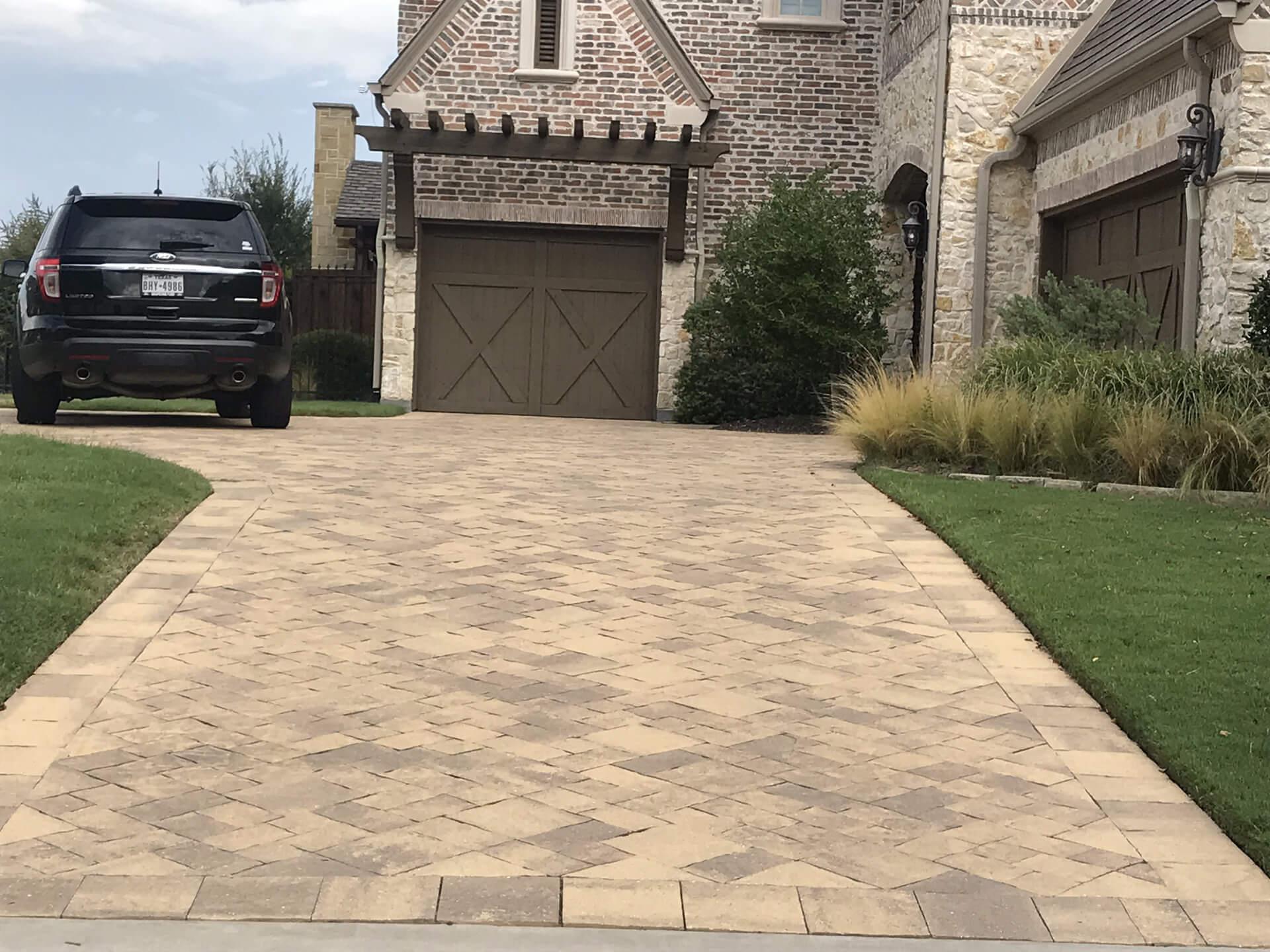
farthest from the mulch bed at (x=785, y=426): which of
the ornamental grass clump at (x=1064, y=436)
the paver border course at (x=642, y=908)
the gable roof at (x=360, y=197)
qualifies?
the paver border course at (x=642, y=908)

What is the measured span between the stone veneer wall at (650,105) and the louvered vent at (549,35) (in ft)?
0.90

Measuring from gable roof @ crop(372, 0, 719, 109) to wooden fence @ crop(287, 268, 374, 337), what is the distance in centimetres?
535

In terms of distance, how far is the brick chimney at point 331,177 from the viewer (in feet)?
109

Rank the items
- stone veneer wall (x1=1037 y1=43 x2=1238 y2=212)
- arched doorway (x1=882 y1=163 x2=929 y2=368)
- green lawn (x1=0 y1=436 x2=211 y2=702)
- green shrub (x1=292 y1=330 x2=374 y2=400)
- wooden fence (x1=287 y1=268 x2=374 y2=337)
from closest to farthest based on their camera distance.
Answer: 1. green lawn (x1=0 y1=436 x2=211 y2=702)
2. stone veneer wall (x1=1037 y1=43 x2=1238 y2=212)
3. arched doorway (x1=882 y1=163 x2=929 y2=368)
4. green shrub (x1=292 y1=330 x2=374 y2=400)
5. wooden fence (x1=287 y1=268 x2=374 y2=337)

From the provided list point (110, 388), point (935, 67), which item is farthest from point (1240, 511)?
point (935, 67)

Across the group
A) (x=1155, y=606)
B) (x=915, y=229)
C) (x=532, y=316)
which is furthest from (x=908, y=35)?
(x=1155, y=606)

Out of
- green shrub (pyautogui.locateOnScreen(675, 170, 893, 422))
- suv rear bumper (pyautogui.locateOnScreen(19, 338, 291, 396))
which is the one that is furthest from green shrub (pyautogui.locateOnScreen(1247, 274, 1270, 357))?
suv rear bumper (pyautogui.locateOnScreen(19, 338, 291, 396))

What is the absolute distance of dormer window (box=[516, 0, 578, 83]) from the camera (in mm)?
20000

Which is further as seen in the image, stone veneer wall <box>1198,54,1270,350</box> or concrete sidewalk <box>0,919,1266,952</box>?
stone veneer wall <box>1198,54,1270,350</box>

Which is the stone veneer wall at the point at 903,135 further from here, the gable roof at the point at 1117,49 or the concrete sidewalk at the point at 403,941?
the concrete sidewalk at the point at 403,941

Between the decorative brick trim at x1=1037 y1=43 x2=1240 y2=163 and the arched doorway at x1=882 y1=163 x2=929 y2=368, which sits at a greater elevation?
the decorative brick trim at x1=1037 y1=43 x2=1240 y2=163

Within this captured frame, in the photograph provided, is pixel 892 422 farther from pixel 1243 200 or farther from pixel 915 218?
pixel 915 218

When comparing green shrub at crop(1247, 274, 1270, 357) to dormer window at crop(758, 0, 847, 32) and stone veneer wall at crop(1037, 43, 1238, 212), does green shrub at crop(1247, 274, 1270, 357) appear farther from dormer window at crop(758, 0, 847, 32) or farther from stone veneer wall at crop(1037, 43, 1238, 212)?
dormer window at crop(758, 0, 847, 32)

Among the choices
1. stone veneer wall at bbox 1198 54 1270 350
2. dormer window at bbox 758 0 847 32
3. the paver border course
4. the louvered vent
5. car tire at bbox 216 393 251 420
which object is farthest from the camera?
dormer window at bbox 758 0 847 32
